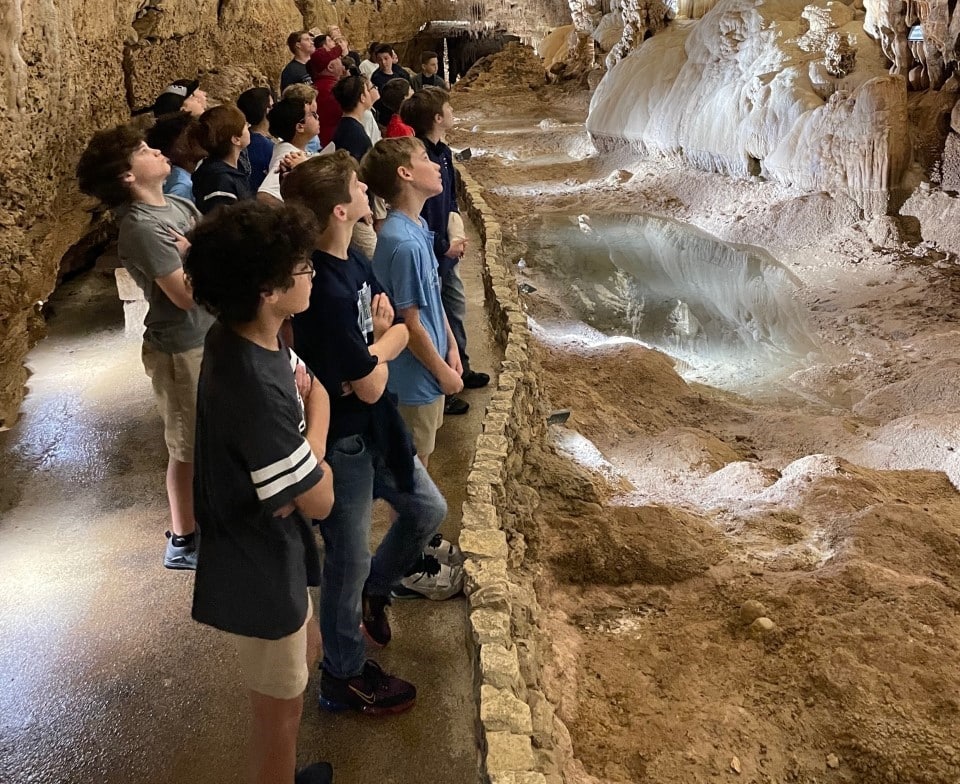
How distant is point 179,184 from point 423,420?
157 centimetres

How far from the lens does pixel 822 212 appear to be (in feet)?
35.8

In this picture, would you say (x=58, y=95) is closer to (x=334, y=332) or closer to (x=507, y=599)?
(x=334, y=332)

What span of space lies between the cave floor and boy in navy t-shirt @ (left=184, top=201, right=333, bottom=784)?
1233 millimetres

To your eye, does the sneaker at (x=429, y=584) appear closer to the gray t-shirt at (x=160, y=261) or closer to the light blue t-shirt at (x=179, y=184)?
the gray t-shirt at (x=160, y=261)

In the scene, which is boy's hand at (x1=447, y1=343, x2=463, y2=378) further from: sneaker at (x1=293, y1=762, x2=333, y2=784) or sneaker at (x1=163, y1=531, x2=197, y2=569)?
sneaker at (x1=293, y1=762, x2=333, y2=784)

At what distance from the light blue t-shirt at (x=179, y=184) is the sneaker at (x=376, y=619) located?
1.93 m

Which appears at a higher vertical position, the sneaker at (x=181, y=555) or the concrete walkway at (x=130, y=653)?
the sneaker at (x=181, y=555)

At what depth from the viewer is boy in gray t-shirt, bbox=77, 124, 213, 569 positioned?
10.2 ft

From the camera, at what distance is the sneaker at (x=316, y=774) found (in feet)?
8.19

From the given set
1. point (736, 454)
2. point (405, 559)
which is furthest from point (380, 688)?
point (736, 454)

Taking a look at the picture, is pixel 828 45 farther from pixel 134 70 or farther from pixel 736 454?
pixel 134 70

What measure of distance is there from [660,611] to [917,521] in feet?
5.33

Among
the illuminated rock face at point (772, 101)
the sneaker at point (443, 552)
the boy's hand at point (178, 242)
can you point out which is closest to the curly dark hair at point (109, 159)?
the boy's hand at point (178, 242)

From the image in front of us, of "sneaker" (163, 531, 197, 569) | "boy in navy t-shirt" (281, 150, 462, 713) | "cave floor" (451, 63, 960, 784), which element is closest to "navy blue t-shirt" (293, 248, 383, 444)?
"boy in navy t-shirt" (281, 150, 462, 713)
